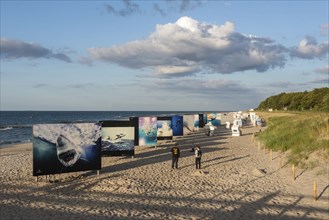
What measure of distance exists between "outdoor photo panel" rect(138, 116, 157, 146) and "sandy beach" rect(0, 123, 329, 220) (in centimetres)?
594

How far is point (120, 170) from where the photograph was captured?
→ 22.4 metres

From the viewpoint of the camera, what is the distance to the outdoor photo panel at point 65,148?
18562 mm

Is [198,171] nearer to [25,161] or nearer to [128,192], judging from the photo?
[128,192]

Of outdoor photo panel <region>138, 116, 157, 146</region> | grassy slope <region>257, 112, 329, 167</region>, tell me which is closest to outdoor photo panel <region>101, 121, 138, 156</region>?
outdoor photo panel <region>138, 116, 157, 146</region>

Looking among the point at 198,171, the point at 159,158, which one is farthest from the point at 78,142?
the point at 159,158

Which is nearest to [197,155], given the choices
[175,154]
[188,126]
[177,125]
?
[175,154]

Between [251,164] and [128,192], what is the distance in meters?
10.6

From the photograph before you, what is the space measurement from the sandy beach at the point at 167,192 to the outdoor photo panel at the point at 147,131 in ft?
19.5

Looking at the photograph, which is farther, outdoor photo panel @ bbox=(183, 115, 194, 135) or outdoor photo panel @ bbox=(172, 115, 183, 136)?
outdoor photo panel @ bbox=(183, 115, 194, 135)

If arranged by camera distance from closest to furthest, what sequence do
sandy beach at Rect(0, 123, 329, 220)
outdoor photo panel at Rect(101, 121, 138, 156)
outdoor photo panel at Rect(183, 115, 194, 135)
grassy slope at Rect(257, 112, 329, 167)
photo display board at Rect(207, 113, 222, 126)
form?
sandy beach at Rect(0, 123, 329, 220), grassy slope at Rect(257, 112, 329, 167), outdoor photo panel at Rect(101, 121, 138, 156), outdoor photo panel at Rect(183, 115, 194, 135), photo display board at Rect(207, 113, 222, 126)

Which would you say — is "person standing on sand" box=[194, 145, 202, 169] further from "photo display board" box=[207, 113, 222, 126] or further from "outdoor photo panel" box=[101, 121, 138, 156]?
A: "photo display board" box=[207, 113, 222, 126]

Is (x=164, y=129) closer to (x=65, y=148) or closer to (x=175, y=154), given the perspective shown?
(x=175, y=154)

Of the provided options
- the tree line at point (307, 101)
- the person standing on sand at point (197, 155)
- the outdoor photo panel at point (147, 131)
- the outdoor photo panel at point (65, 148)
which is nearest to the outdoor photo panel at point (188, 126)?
the outdoor photo panel at point (147, 131)

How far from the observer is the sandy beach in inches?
540
